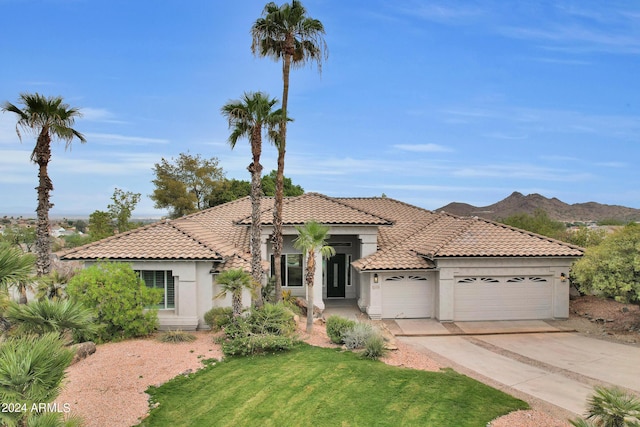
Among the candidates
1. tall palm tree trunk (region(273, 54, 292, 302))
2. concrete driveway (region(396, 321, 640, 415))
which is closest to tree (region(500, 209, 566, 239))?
concrete driveway (region(396, 321, 640, 415))

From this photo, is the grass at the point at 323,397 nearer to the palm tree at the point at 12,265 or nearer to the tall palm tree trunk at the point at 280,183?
the palm tree at the point at 12,265

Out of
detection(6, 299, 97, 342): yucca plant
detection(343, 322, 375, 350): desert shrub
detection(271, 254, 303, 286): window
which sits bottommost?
detection(343, 322, 375, 350): desert shrub

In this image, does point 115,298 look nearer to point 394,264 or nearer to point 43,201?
point 43,201

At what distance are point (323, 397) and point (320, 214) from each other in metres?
12.5

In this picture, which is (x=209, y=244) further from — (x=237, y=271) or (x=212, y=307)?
(x=237, y=271)

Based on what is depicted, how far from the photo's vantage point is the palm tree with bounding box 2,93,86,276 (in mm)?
15930

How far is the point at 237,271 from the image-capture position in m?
14.1

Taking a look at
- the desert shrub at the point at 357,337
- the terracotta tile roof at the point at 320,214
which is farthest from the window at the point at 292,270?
the desert shrub at the point at 357,337

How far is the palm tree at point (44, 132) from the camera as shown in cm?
1593

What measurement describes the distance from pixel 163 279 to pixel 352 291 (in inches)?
449

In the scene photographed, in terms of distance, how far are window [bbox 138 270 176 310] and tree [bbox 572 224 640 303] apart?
17.2m

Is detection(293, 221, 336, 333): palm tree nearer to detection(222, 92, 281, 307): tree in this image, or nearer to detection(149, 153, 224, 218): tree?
detection(222, 92, 281, 307): tree

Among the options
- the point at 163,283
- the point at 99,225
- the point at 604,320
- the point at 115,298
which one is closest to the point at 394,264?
the point at 604,320

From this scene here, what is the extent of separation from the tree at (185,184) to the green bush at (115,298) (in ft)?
124
